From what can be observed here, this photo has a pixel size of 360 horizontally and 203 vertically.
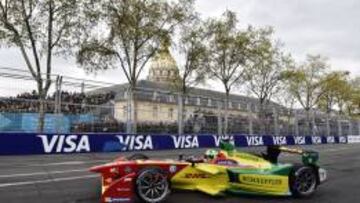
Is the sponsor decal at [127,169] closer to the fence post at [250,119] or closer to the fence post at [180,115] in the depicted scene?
the fence post at [180,115]

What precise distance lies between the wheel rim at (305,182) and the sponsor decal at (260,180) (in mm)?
369

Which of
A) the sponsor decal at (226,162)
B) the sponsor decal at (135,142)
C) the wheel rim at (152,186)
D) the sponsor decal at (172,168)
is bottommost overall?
the wheel rim at (152,186)

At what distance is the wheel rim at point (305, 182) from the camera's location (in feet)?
31.8

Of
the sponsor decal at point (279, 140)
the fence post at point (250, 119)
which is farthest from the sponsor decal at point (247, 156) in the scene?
the sponsor decal at point (279, 140)

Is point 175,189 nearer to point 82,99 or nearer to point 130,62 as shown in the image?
point 82,99

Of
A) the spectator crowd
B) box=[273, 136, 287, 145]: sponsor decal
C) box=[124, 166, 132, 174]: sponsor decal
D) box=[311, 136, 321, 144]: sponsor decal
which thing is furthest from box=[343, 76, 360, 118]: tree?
box=[124, 166, 132, 174]: sponsor decal

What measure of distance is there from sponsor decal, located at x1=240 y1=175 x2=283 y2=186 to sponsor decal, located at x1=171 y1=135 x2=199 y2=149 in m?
12.7

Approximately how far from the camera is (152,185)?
8320mm

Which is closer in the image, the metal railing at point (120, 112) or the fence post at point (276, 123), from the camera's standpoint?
the metal railing at point (120, 112)

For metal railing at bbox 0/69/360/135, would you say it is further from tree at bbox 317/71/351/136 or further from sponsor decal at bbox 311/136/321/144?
tree at bbox 317/71/351/136

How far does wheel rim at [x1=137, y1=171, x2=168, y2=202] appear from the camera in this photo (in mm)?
8164

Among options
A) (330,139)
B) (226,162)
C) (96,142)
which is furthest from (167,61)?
(226,162)

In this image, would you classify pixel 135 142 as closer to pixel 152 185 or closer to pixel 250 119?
pixel 250 119

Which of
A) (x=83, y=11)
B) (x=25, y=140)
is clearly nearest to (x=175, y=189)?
(x=25, y=140)
